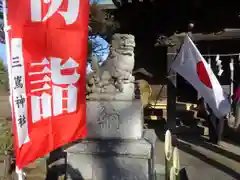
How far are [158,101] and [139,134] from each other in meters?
6.52

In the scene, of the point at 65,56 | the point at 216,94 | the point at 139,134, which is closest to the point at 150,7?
the point at 216,94

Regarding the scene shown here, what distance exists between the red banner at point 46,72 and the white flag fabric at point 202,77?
14.5 feet

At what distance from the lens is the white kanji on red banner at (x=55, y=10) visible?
2650 millimetres

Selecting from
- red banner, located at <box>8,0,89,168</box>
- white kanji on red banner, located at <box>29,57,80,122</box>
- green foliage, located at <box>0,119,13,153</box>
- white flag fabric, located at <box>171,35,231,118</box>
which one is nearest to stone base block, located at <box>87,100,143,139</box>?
red banner, located at <box>8,0,89,168</box>

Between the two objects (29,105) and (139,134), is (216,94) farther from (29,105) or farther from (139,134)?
(29,105)

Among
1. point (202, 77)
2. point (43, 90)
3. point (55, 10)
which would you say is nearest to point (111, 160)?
point (43, 90)

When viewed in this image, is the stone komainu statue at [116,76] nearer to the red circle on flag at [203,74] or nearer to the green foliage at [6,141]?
the green foliage at [6,141]

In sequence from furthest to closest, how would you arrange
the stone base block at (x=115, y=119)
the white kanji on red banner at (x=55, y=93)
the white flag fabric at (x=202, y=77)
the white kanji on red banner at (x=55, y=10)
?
the white flag fabric at (x=202, y=77), the stone base block at (x=115, y=119), the white kanji on red banner at (x=55, y=93), the white kanji on red banner at (x=55, y=10)

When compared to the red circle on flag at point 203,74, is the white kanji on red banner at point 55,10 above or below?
above

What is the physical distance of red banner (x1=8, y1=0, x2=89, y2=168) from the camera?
8.37 feet

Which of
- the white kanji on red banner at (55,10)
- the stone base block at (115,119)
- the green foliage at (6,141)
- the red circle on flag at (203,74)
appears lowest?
the green foliage at (6,141)

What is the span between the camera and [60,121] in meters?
2.99

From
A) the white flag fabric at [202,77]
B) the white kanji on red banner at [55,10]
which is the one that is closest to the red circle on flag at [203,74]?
the white flag fabric at [202,77]

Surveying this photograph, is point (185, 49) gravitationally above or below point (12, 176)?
above
